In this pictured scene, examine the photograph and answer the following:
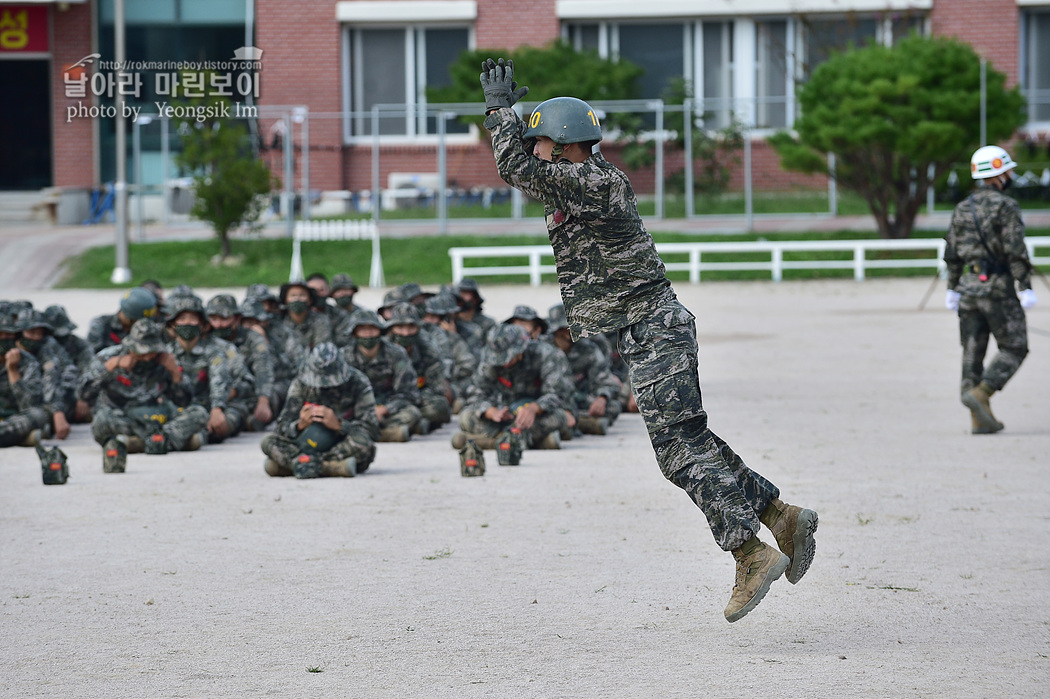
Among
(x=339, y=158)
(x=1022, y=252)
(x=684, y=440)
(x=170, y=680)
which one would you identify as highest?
(x=339, y=158)

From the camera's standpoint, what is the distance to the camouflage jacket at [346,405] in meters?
10.6

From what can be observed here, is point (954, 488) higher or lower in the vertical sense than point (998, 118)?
lower

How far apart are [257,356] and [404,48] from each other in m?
25.4

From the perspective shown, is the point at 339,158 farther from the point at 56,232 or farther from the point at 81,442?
the point at 81,442

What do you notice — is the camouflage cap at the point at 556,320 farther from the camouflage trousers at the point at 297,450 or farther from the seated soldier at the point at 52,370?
the seated soldier at the point at 52,370

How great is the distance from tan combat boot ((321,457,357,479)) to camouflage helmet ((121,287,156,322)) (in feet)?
11.2

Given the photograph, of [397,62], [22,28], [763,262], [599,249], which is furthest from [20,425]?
[22,28]

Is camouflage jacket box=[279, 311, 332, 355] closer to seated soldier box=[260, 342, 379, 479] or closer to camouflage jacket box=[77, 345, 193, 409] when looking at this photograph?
camouflage jacket box=[77, 345, 193, 409]

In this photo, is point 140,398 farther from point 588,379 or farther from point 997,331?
point 997,331

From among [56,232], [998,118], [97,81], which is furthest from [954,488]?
[56,232]

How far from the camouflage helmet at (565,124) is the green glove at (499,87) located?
5.5 inches

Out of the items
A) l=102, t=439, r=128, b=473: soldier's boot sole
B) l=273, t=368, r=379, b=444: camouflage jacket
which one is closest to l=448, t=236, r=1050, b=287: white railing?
l=273, t=368, r=379, b=444: camouflage jacket

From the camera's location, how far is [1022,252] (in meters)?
11.4

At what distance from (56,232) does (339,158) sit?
7139mm
